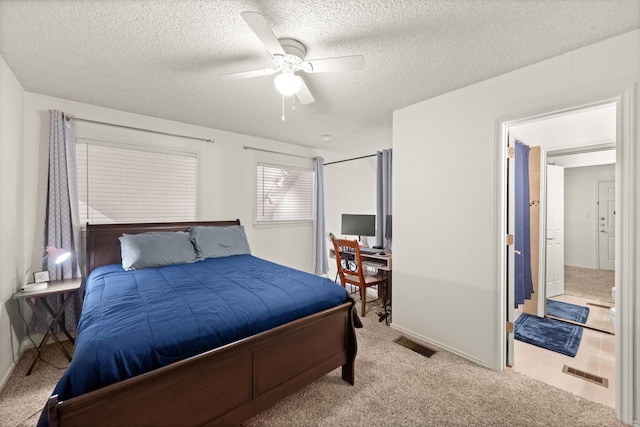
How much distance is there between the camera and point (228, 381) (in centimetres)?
146

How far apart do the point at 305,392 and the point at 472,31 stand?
2.66 meters

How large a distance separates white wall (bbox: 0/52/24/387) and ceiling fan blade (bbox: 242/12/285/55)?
6.69 ft

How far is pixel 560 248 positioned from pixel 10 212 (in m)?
6.42

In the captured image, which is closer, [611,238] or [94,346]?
[94,346]

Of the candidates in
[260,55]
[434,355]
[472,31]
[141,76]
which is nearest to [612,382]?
[434,355]

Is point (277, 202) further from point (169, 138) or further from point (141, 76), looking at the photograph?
point (141, 76)

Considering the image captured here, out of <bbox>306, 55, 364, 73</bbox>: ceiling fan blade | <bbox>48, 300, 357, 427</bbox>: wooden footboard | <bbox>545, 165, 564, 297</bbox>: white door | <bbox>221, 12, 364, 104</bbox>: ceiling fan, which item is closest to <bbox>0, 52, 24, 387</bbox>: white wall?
<bbox>48, 300, 357, 427</bbox>: wooden footboard

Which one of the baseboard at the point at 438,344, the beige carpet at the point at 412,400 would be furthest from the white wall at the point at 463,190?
the beige carpet at the point at 412,400

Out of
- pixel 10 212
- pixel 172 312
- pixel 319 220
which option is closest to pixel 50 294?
pixel 10 212

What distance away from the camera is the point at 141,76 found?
227cm

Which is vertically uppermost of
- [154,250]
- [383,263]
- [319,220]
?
[319,220]

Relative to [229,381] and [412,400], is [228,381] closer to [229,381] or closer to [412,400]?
[229,381]

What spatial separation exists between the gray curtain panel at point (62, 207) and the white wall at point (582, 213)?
860 centimetres

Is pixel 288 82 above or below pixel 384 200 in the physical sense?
above
